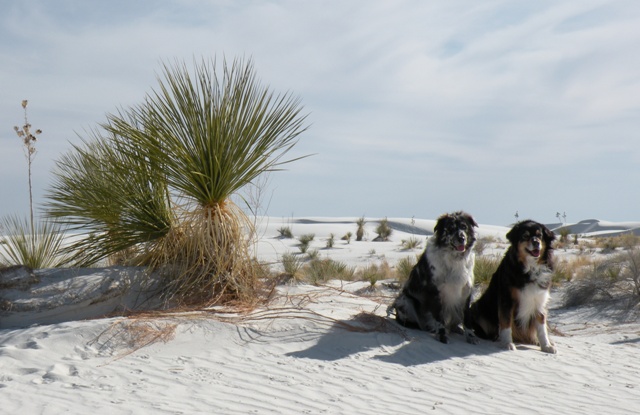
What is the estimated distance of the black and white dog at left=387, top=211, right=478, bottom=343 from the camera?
769 cm

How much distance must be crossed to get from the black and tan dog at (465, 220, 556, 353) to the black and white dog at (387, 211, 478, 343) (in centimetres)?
29

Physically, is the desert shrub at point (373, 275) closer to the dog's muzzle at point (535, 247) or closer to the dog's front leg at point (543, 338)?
the dog's front leg at point (543, 338)

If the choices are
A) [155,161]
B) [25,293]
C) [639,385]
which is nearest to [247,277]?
[155,161]

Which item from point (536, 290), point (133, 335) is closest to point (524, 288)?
point (536, 290)

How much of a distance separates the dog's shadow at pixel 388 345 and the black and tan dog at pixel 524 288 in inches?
14.0

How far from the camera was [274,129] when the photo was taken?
30.5 feet

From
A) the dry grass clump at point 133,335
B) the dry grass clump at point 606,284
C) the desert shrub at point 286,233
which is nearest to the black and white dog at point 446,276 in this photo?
the dry grass clump at point 133,335

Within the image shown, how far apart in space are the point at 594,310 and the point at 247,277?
6.36 m

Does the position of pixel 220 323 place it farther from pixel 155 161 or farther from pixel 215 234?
pixel 155 161

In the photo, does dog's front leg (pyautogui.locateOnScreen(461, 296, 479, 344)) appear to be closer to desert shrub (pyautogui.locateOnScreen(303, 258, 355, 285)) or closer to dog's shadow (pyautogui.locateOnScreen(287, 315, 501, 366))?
dog's shadow (pyautogui.locateOnScreen(287, 315, 501, 366))

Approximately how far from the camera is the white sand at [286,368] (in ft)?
18.6

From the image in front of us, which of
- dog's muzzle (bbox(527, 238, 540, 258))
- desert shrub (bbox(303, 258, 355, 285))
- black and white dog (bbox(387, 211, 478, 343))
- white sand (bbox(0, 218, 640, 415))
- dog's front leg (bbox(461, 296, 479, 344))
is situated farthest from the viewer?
desert shrub (bbox(303, 258, 355, 285))

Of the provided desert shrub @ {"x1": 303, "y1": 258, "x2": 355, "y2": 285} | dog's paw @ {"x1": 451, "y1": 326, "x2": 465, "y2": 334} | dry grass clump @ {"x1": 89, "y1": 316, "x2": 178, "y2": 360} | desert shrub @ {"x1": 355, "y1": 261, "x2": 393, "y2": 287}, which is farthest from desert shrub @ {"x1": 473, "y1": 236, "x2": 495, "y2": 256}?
dry grass clump @ {"x1": 89, "y1": 316, "x2": 178, "y2": 360}

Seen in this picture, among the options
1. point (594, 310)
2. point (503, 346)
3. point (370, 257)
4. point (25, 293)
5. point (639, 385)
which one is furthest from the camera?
point (370, 257)
